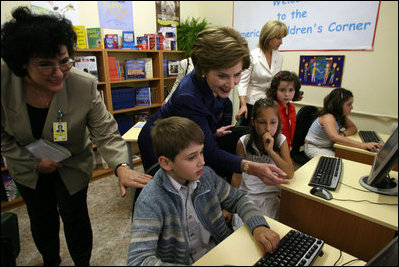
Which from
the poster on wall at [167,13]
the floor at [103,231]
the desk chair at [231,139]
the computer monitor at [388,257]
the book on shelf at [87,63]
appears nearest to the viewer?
the computer monitor at [388,257]

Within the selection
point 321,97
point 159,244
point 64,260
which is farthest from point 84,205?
point 321,97

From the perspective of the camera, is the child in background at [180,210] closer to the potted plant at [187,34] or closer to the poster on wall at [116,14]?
the poster on wall at [116,14]

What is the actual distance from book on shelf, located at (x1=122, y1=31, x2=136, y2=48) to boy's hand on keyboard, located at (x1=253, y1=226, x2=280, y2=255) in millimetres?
2947

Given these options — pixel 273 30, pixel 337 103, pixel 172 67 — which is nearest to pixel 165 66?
pixel 172 67

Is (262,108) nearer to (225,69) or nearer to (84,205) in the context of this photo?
(225,69)

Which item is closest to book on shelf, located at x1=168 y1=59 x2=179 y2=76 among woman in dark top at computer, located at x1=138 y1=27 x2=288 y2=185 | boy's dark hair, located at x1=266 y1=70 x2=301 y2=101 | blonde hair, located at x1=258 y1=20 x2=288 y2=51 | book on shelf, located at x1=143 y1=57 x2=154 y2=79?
book on shelf, located at x1=143 y1=57 x2=154 y2=79

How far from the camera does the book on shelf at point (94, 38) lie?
281 cm

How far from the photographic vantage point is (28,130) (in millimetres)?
850

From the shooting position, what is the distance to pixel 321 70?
304 cm

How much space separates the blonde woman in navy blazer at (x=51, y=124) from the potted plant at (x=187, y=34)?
274 cm

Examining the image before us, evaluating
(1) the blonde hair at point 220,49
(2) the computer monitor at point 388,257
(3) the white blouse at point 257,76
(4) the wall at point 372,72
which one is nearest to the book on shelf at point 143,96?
(4) the wall at point 372,72

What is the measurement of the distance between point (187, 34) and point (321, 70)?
1.84 m

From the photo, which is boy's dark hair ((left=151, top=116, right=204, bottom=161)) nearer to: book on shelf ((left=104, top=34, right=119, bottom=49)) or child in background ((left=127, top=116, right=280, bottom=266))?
child in background ((left=127, top=116, right=280, bottom=266))

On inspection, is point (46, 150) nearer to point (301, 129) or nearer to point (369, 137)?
point (301, 129)
